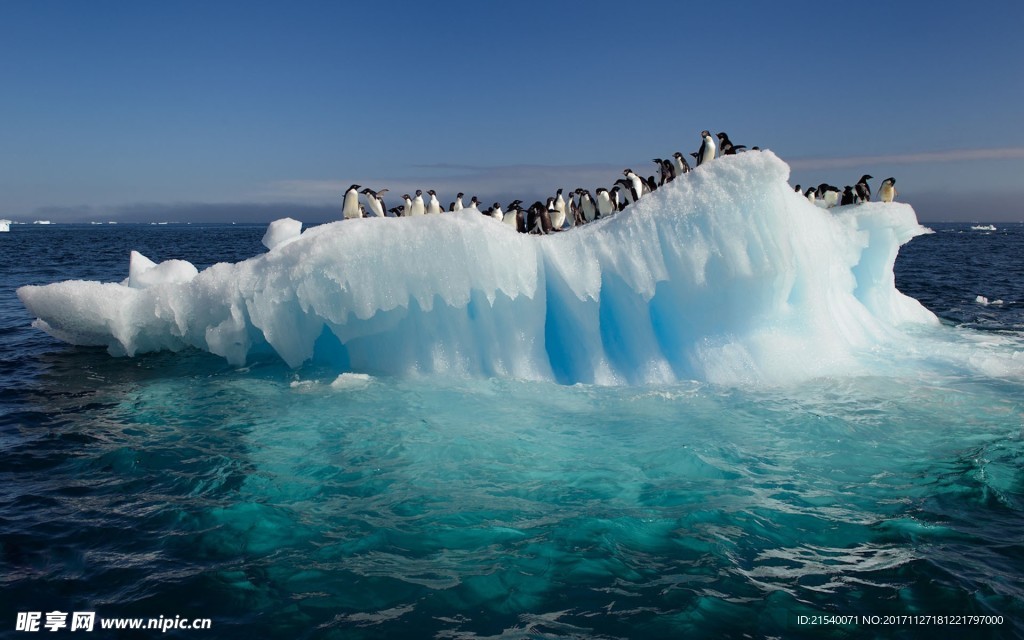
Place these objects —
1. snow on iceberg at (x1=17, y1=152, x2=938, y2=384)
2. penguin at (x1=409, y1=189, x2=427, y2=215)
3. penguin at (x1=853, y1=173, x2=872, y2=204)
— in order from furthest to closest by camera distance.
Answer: penguin at (x1=853, y1=173, x2=872, y2=204), penguin at (x1=409, y1=189, x2=427, y2=215), snow on iceberg at (x1=17, y1=152, x2=938, y2=384)

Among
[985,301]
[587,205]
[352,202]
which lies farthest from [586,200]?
[985,301]

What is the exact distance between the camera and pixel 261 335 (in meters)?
11.4

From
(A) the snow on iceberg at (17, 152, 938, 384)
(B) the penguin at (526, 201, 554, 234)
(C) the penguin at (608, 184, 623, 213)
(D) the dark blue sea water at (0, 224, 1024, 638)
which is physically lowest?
(D) the dark blue sea water at (0, 224, 1024, 638)

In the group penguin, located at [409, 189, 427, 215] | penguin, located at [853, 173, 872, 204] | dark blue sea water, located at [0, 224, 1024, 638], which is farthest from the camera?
penguin, located at [853, 173, 872, 204]

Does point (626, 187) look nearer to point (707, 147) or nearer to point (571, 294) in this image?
point (707, 147)

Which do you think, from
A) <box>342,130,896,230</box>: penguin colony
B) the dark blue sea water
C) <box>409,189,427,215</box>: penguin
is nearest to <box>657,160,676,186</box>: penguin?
<box>342,130,896,230</box>: penguin colony

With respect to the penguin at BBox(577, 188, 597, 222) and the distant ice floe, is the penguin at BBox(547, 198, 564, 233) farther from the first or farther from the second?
the distant ice floe

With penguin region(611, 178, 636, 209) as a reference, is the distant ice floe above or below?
below

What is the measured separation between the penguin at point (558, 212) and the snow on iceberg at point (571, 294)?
7841 millimetres

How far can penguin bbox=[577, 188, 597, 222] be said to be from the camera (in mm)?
18062

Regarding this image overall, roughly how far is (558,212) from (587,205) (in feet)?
2.77

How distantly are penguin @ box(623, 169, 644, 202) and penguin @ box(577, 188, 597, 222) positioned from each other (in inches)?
44.3

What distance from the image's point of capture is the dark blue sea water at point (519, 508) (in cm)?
456

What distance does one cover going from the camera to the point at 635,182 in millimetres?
17891
